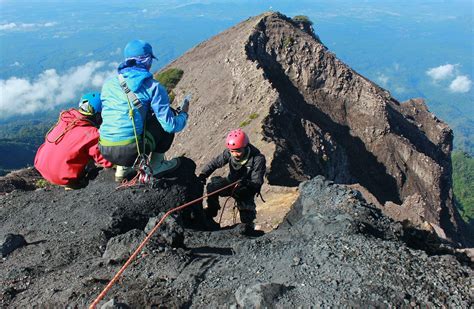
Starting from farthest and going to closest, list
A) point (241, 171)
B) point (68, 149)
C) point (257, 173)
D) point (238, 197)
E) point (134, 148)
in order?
point (238, 197) → point (241, 171) → point (257, 173) → point (68, 149) → point (134, 148)

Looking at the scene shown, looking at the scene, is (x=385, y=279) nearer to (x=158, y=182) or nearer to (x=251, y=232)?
(x=251, y=232)

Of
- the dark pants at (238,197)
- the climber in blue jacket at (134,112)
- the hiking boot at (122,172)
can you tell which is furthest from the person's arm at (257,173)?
the hiking boot at (122,172)

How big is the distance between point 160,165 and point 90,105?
2172 millimetres

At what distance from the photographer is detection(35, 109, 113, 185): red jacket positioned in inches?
395

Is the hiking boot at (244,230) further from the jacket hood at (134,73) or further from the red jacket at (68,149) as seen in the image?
the jacket hood at (134,73)

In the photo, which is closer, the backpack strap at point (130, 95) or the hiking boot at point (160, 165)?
the backpack strap at point (130, 95)

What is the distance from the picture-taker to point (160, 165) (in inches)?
428

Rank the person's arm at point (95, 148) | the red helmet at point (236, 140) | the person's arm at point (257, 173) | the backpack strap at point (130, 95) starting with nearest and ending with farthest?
1. the backpack strap at point (130, 95)
2. the person's arm at point (95, 148)
3. the red helmet at point (236, 140)
4. the person's arm at point (257, 173)

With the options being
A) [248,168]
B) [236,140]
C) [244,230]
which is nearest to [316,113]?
[248,168]

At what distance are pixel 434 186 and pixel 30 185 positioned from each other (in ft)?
111

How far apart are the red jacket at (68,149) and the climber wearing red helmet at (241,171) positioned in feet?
8.84

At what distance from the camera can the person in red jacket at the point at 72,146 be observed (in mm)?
10031

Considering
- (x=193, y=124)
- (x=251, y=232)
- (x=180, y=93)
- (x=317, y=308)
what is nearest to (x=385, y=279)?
(x=317, y=308)

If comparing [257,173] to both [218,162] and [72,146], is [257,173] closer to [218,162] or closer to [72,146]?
[218,162]
